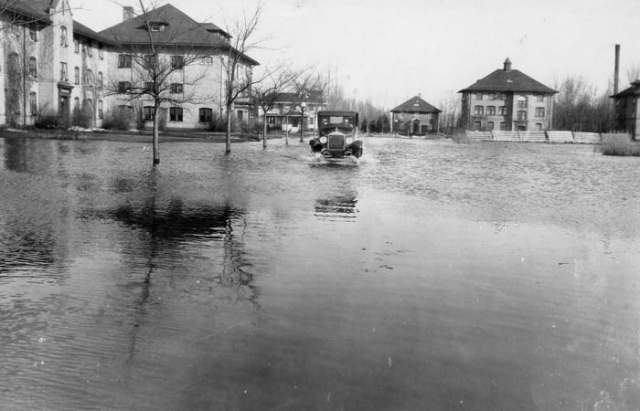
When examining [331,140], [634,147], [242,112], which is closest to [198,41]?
[242,112]

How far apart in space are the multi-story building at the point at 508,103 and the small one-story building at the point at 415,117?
8019 millimetres

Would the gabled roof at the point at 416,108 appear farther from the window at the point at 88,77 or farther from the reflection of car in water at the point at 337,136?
the reflection of car in water at the point at 337,136

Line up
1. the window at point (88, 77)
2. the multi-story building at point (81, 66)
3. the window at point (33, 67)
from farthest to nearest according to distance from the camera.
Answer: the window at point (88, 77), the window at point (33, 67), the multi-story building at point (81, 66)

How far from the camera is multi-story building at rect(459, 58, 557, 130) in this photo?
305 feet

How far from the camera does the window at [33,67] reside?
144ft

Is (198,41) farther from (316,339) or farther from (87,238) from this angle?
(316,339)

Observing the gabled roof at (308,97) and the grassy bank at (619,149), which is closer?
the grassy bank at (619,149)

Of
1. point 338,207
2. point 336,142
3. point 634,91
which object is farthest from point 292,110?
point 634,91

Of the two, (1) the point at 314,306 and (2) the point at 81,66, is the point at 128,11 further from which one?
(2) the point at 81,66

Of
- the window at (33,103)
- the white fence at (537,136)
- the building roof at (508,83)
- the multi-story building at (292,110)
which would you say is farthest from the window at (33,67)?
the building roof at (508,83)

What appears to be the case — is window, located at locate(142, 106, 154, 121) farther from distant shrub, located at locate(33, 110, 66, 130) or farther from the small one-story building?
the small one-story building

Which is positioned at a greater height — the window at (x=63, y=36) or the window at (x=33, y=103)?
the window at (x=63, y=36)

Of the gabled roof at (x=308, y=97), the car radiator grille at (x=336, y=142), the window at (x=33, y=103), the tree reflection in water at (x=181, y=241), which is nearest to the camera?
the tree reflection in water at (x=181, y=241)

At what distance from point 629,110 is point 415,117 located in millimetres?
33688
